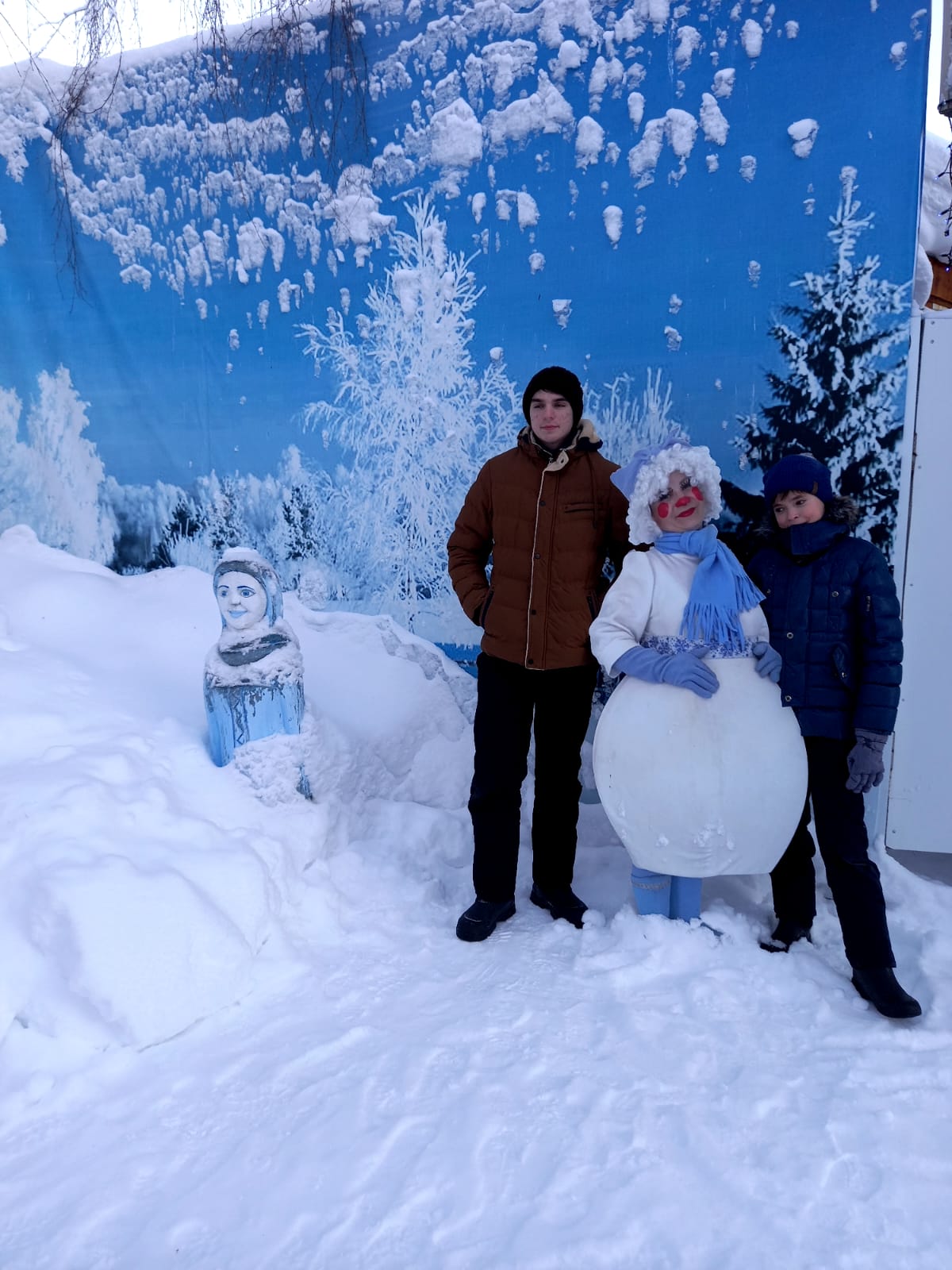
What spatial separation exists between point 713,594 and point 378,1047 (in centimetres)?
140

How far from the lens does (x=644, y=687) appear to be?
94.0 inches

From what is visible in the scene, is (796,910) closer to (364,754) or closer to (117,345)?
(364,754)

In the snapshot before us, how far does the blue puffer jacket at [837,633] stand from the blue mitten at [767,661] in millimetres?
27

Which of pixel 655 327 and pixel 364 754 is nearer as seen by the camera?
pixel 655 327

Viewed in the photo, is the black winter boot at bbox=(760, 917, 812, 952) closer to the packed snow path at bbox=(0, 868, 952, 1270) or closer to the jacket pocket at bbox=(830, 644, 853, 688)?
the packed snow path at bbox=(0, 868, 952, 1270)

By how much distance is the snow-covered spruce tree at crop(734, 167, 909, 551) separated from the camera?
110 inches

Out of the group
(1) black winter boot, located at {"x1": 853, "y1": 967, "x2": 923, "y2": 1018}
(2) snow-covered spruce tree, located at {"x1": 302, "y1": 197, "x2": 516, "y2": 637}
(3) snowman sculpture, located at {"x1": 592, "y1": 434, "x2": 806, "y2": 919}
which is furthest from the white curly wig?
(1) black winter boot, located at {"x1": 853, "y1": 967, "x2": 923, "y2": 1018}

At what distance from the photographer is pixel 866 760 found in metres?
2.26

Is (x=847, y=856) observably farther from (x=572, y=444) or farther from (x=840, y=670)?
(x=572, y=444)

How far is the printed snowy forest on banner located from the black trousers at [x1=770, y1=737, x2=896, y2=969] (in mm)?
912

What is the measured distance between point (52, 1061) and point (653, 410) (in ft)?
8.47

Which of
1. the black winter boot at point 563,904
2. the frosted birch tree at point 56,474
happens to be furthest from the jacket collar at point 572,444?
the frosted birch tree at point 56,474

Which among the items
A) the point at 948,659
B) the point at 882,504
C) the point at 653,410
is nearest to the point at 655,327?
the point at 653,410

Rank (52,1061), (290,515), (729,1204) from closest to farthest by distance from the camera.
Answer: (729,1204), (52,1061), (290,515)
